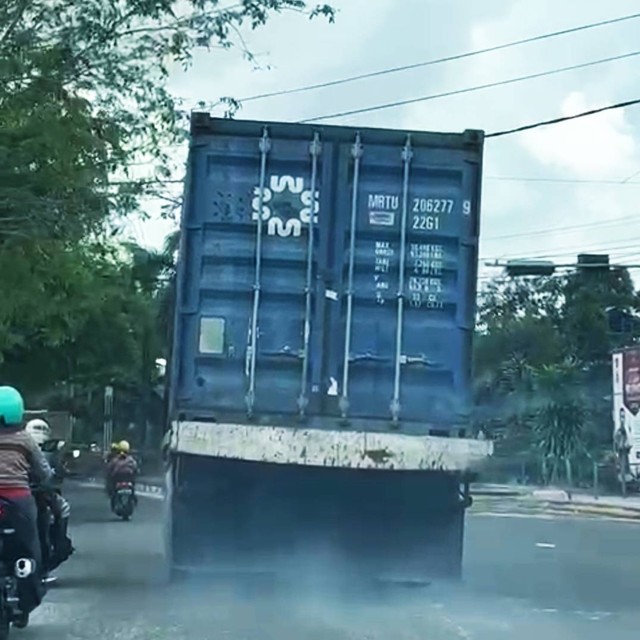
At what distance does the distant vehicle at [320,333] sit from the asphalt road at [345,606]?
0.43 meters

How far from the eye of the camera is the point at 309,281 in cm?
1252

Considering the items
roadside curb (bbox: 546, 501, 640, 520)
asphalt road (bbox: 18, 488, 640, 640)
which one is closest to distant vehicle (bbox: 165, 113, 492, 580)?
asphalt road (bbox: 18, 488, 640, 640)

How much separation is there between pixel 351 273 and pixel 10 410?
4.18 m

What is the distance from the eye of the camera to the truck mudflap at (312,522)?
12453 millimetres

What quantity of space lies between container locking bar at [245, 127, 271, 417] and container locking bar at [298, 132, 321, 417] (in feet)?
1.20

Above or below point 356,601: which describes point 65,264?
above

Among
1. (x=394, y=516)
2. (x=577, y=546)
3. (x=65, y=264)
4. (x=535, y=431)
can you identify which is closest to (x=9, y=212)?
(x=65, y=264)

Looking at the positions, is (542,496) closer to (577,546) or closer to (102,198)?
(577,546)

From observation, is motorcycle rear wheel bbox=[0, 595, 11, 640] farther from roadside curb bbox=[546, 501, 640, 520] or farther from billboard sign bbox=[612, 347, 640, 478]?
billboard sign bbox=[612, 347, 640, 478]

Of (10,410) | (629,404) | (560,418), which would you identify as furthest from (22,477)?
(560,418)

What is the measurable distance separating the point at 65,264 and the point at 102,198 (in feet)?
11.9

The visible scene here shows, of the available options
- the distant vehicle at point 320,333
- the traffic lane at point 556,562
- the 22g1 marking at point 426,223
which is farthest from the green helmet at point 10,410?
the traffic lane at point 556,562

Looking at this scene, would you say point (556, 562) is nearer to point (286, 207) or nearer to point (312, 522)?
point (312, 522)

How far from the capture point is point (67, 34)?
15.5 meters
